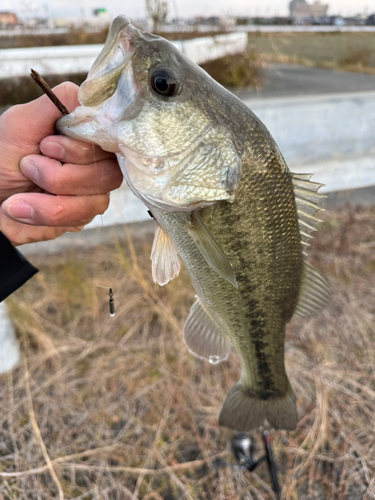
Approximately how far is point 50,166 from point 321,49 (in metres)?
10.9

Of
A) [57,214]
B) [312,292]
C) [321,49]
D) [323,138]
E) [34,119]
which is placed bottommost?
[323,138]

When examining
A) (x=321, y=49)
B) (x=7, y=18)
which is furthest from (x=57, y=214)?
(x=321, y=49)

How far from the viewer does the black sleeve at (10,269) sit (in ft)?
4.50

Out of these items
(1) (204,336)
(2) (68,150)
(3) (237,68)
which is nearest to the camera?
(2) (68,150)

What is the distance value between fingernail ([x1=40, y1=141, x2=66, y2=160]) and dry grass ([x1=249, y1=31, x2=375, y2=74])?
641 cm

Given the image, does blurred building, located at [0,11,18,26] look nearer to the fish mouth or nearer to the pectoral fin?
the fish mouth

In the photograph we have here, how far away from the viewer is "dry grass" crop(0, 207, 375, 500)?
2.06 m

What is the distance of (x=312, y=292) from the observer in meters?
1.26

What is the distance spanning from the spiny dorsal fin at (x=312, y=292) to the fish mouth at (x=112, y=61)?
32.9 inches

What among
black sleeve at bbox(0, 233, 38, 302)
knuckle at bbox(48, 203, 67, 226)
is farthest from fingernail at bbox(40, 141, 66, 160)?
black sleeve at bbox(0, 233, 38, 302)

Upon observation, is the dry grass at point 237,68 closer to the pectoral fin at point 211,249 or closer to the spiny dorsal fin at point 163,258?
the spiny dorsal fin at point 163,258

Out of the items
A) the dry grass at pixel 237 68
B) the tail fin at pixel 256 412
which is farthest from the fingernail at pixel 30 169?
the dry grass at pixel 237 68

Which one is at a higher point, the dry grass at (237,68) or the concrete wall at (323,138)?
the dry grass at (237,68)

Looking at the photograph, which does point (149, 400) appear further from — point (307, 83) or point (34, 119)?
point (307, 83)
